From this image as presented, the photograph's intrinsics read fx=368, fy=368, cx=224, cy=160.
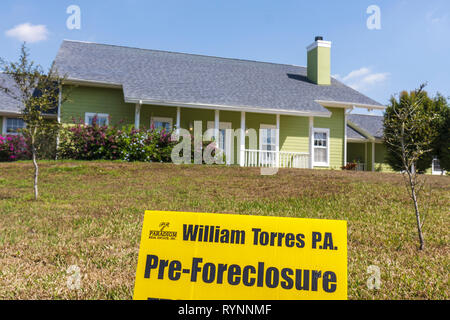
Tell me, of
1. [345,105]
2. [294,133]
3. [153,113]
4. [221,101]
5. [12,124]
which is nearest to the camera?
[221,101]

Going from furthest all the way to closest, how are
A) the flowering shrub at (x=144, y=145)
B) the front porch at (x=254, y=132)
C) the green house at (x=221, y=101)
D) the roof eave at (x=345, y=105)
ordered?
the roof eave at (x=345, y=105) → the front porch at (x=254, y=132) → the green house at (x=221, y=101) → the flowering shrub at (x=144, y=145)

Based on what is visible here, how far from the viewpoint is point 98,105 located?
1759cm

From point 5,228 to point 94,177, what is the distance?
5.39 m

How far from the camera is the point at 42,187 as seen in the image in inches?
400

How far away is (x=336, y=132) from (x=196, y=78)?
826 centimetres

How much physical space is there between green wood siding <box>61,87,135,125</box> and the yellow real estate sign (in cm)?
1531

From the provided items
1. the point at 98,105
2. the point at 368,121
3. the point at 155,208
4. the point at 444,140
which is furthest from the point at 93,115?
the point at 368,121

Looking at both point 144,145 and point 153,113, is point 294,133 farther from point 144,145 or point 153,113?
point 144,145

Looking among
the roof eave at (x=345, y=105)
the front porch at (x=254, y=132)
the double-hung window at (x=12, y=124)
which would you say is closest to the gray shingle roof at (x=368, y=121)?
the roof eave at (x=345, y=105)

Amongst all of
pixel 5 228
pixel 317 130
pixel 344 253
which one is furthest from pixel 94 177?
pixel 317 130

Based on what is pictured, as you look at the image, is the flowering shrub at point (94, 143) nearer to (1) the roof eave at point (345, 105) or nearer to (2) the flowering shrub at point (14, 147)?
(2) the flowering shrub at point (14, 147)

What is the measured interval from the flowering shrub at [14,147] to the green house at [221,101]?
1.73 metres

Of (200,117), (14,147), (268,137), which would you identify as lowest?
(14,147)

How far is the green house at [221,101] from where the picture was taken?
1714 cm
